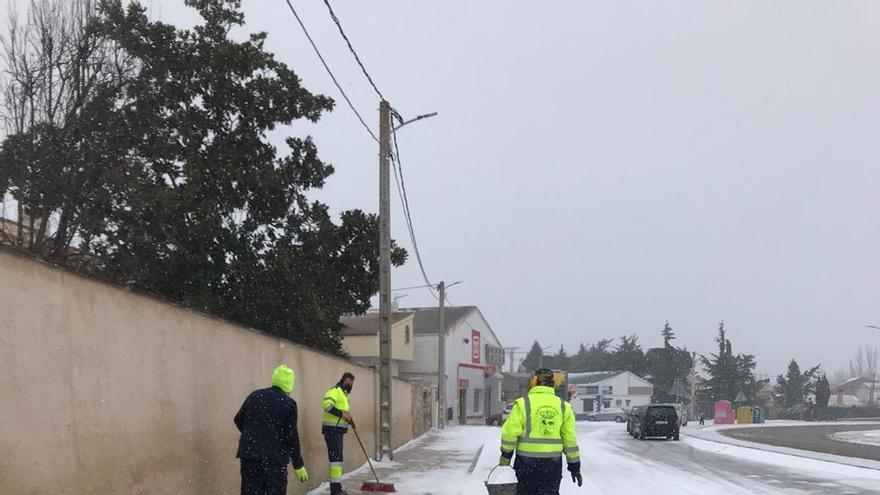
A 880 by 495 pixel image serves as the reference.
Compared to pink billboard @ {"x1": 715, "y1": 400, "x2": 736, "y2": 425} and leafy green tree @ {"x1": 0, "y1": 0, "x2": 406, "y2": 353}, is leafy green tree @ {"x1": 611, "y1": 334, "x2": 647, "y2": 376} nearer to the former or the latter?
pink billboard @ {"x1": 715, "y1": 400, "x2": 736, "y2": 425}

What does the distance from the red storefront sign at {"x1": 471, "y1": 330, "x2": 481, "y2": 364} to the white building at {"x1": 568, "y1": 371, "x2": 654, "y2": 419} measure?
3083cm

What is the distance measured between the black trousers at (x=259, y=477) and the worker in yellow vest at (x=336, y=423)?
13.6 feet

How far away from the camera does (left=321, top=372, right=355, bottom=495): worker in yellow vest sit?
440 inches

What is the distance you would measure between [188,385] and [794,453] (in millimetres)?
19431

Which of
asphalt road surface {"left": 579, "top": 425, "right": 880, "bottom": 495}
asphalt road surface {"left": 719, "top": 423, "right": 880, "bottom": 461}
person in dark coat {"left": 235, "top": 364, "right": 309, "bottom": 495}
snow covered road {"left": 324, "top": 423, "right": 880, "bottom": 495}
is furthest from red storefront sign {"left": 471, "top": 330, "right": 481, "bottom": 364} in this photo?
person in dark coat {"left": 235, "top": 364, "right": 309, "bottom": 495}

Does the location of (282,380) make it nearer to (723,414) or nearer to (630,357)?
(723,414)

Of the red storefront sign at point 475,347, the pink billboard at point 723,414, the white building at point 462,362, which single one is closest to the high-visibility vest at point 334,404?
the white building at point 462,362

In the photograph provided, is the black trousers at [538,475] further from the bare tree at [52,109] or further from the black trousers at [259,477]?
the bare tree at [52,109]

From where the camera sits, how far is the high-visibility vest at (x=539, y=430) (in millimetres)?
6941

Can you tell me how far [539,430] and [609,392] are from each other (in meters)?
85.8

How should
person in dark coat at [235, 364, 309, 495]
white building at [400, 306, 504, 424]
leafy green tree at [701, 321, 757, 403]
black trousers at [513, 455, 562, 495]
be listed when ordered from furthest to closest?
leafy green tree at [701, 321, 757, 403], white building at [400, 306, 504, 424], person in dark coat at [235, 364, 309, 495], black trousers at [513, 455, 562, 495]

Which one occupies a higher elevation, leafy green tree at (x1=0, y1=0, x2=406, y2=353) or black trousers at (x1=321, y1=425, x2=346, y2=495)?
leafy green tree at (x1=0, y1=0, x2=406, y2=353)

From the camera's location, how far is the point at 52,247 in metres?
15.7

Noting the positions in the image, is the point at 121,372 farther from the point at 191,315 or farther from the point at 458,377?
the point at 458,377
